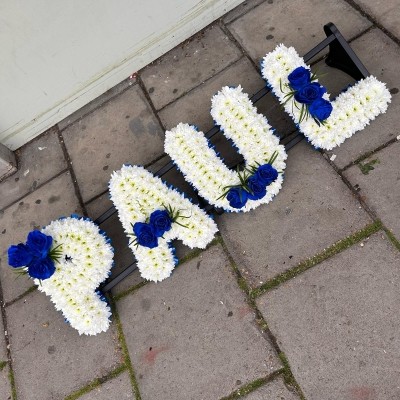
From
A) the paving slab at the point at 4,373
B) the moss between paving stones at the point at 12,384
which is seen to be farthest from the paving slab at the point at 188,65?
the moss between paving stones at the point at 12,384

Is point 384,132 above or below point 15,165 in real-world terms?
below

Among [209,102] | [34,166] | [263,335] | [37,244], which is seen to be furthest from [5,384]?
[209,102]

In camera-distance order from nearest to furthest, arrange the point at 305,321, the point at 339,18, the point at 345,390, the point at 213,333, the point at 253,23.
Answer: the point at 345,390, the point at 305,321, the point at 213,333, the point at 339,18, the point at 253,23

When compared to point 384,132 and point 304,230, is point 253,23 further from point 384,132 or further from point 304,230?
point 304,230

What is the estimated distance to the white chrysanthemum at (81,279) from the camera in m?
2.40

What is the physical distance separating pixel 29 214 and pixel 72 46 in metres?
1.25

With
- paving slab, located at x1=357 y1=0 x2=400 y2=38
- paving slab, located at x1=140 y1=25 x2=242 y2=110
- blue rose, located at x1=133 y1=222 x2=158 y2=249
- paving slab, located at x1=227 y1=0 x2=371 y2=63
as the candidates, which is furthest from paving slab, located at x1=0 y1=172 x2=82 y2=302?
paving slab, located at x1=357 y1=0 x2=400 y2=38

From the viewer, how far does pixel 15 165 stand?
10.9 ft

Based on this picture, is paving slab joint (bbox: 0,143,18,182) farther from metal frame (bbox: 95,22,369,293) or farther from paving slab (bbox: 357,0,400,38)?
paving slab (bbox: 357,0,400,38)

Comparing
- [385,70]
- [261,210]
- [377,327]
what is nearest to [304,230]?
[261,210]

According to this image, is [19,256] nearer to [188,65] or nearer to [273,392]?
[273,392]

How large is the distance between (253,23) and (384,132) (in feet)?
4.37

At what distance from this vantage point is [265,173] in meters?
2.23

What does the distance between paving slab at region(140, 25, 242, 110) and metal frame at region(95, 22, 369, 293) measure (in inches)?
25.9
